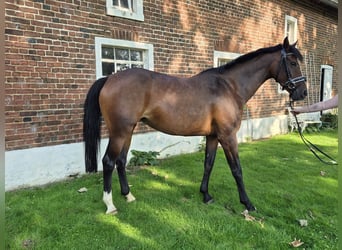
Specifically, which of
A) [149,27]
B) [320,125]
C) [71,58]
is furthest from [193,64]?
[320,125]

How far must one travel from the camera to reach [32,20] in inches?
176

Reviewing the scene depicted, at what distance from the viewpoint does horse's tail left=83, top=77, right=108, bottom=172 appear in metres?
3.56

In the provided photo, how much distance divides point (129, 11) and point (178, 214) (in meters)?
4.25

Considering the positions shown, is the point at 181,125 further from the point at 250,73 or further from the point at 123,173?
the point at 250,73

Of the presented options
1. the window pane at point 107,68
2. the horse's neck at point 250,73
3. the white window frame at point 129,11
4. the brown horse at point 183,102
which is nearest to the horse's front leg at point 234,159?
the brown horse at point 183,102

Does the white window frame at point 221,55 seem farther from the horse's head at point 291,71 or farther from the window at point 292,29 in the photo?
the horse's head at point 291,71

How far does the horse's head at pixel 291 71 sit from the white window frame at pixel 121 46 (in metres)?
3.14

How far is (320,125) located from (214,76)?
357 inches

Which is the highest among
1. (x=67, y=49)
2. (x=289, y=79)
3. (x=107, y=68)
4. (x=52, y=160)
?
(x=67, y=49)

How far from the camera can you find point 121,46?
18.8 feet

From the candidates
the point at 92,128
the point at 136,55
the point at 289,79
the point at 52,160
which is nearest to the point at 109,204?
the point at 92,128

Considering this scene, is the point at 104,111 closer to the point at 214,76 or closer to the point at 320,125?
the point at 214,76

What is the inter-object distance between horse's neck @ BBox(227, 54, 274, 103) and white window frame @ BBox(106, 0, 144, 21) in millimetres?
2855

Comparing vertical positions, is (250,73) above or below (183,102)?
above
